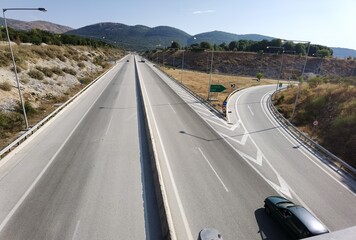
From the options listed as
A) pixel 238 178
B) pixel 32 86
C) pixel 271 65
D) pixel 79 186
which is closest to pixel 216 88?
pixel 238 178

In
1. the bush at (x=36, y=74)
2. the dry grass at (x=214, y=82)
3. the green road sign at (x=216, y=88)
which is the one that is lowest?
the dry grass at (x=214, y=82)

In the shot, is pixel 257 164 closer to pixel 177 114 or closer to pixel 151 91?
pixel 177 114

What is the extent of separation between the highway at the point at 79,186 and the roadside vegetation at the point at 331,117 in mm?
17775

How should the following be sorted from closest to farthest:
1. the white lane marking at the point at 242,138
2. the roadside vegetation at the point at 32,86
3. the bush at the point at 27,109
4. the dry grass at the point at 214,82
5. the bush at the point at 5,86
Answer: the white lane marking at the point at 242,138 < the roadside vegetation at the point at 32,86 < the bush at the point at 27,109 < the bush at the point at 5,86 < the dry grass at the point at 214,82

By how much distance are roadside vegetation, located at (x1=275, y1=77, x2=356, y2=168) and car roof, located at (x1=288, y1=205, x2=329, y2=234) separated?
1174cm

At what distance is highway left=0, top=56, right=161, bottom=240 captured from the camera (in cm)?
1025

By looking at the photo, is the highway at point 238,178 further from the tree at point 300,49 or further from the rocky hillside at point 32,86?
the tree at point 300,49

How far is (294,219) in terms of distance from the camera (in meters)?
10.4

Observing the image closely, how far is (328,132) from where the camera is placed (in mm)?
25234

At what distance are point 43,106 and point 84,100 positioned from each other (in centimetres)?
555

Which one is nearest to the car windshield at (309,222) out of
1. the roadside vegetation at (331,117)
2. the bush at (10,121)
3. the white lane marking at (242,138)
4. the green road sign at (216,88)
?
the white lane marking at (242,138)

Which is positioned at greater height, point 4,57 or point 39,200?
point 4,57

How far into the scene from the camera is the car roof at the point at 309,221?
9.89 metres

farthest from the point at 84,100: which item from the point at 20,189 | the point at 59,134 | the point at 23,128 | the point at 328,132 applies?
the point at 328,132
